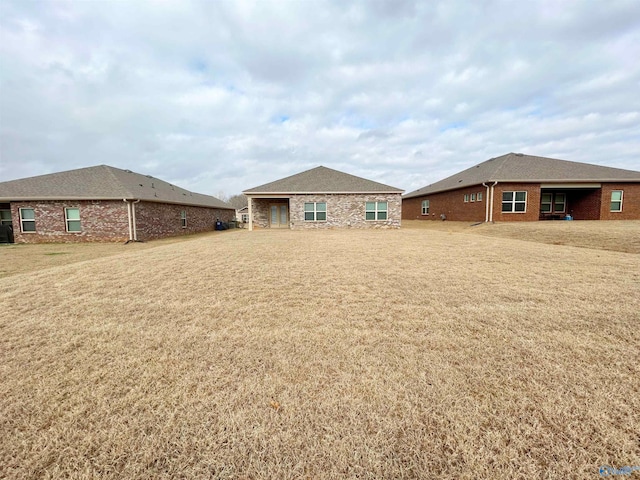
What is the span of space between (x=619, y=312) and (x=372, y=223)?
1612 centimetres

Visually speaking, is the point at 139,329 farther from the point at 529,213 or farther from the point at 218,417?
the point at 529,213

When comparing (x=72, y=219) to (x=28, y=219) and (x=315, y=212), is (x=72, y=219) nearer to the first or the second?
(x=28, y=219)

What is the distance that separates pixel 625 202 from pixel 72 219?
3489cm

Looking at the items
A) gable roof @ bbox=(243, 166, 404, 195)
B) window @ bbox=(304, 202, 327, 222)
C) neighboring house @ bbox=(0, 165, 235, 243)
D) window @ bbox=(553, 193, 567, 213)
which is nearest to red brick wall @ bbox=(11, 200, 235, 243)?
neighboring house @ bbox=(0, 165, 235, 243)

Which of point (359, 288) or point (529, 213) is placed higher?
point (529, 213)

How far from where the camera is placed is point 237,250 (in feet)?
29.9

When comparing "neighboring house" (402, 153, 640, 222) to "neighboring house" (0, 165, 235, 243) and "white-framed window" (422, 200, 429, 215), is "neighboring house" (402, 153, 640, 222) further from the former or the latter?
"neighboring house" (0, 165, 235, 243)

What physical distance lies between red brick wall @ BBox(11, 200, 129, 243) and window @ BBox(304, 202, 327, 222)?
35.0 ft

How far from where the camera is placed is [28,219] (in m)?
15.9

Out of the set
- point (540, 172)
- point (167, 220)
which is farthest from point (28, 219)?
point (540, 172)

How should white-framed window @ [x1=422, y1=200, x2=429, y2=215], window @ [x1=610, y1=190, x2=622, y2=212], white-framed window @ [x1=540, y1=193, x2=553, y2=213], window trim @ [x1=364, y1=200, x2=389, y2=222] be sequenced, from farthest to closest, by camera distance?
white-framed window @ [x1=422, y1=200, x2=429, y2=215] < white-framed window @ [x1=540, y1=193, x2=553, y2=213] < window trim @ [x1=364, y1=200, x2=389, y2=222] < window @ [x1=610, y1=190, x2=622, y2=212]

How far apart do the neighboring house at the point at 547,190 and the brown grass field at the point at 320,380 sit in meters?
16.0

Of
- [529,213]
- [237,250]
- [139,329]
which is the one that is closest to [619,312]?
[139,329]

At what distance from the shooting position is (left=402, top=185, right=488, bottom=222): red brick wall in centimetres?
2041
